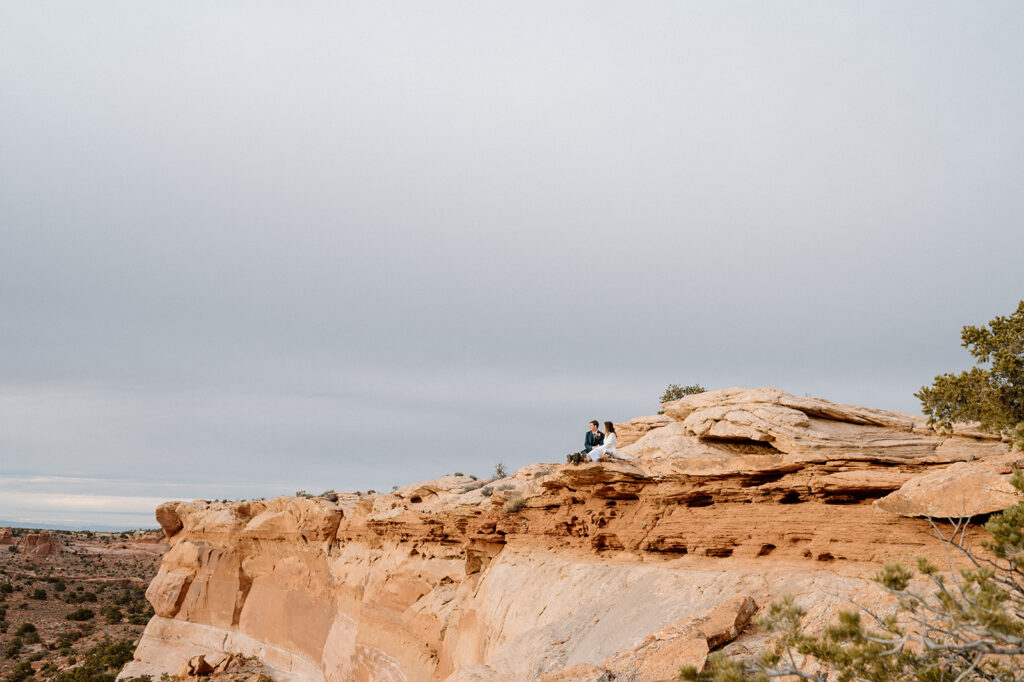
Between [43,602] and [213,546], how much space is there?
2354 cm

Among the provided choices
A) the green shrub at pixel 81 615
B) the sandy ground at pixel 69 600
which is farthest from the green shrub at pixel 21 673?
the green shrub at pixel 81 615

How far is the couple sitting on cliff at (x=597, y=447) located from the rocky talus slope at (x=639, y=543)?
510mm

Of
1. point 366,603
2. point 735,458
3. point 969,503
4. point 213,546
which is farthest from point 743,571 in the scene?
point 213,546

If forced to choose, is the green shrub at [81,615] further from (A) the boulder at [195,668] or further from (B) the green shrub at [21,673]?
(A) the boulder at [195,668]

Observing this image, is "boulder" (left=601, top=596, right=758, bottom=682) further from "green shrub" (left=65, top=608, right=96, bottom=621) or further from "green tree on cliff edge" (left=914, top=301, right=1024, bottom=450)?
"green shrub" (left=65, top=608, right=96, bottom=621)

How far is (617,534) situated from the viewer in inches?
590

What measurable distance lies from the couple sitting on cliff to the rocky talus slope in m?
0.51

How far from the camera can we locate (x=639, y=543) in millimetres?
14414

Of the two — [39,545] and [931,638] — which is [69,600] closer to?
[39,545]

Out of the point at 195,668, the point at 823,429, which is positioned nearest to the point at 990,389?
the point at 823,429

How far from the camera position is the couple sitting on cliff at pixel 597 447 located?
15.0m

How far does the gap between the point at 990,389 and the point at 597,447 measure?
9759mm

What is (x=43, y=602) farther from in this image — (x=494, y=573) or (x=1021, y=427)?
(x=1021, y=427)

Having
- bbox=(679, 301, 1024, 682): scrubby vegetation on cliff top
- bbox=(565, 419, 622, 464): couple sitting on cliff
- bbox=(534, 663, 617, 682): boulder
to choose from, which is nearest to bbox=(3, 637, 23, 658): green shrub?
bbox=(565, 419, 622, 464): couple sitting on cliff
